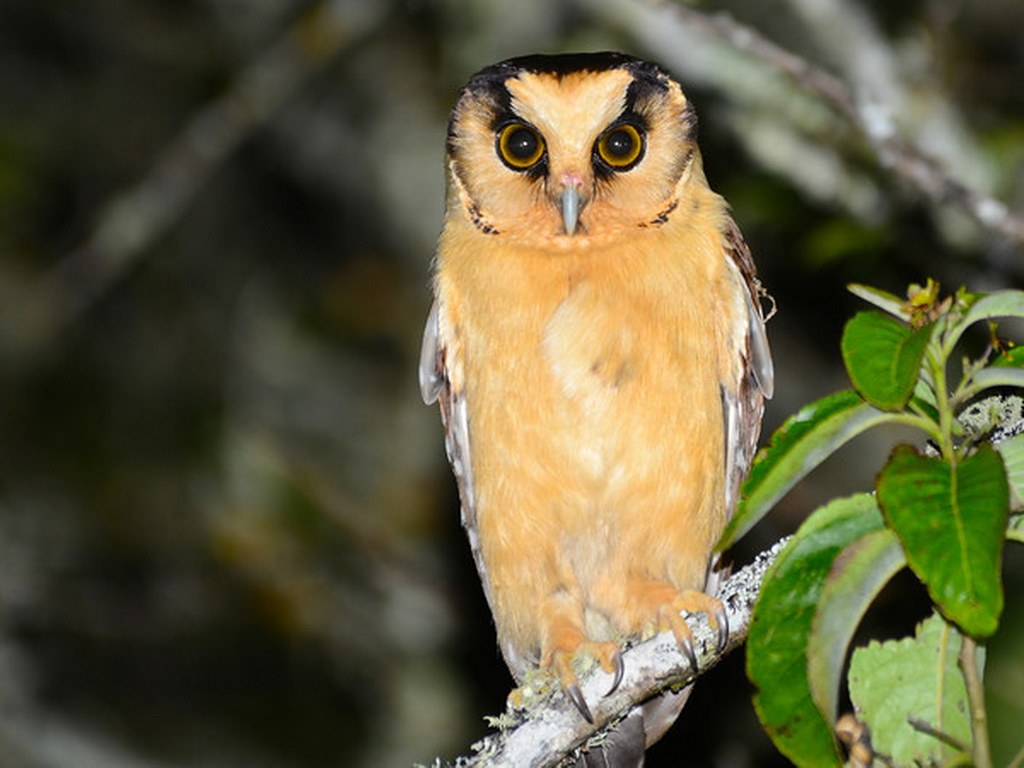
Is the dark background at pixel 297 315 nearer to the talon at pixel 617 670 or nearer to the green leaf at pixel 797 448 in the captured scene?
the talon at pixel 617 670

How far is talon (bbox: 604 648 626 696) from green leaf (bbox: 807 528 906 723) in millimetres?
1011

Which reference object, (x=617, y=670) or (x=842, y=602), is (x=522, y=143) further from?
(x=842, y=602)

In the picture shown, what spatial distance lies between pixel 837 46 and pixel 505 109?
2018 mm

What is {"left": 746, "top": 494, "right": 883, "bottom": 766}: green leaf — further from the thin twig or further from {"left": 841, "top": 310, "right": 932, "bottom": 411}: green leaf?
{"left": 841, "top": 310, "right": 932, "bottom": 411}: green leaf

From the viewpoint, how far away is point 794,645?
287 cm

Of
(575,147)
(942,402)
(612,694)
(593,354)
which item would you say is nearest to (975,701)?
(942,402)

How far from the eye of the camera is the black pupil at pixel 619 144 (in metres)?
4.55

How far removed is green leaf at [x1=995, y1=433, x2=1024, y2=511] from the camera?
9.50 ft

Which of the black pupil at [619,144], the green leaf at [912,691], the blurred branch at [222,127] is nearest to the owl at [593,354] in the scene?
the black pupil at [619,144]

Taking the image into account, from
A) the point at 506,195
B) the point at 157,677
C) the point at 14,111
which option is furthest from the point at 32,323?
the point at 506,195

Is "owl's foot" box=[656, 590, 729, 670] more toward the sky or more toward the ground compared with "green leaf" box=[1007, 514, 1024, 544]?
more toward the sky

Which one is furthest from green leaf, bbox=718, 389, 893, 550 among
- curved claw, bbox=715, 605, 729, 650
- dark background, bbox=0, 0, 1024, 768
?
dark background, bbox=0, 0, 1024, 768

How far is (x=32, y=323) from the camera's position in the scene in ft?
27.2

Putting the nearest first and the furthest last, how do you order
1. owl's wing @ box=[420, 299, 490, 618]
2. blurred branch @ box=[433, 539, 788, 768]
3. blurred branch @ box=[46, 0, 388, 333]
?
1. blurred branch @ box=[433, 539, 788, 768]
2. owl's wing @ box=[420, 299, 490, 618]
3. blurred branch @ box=[46, 0, 388, 333]
